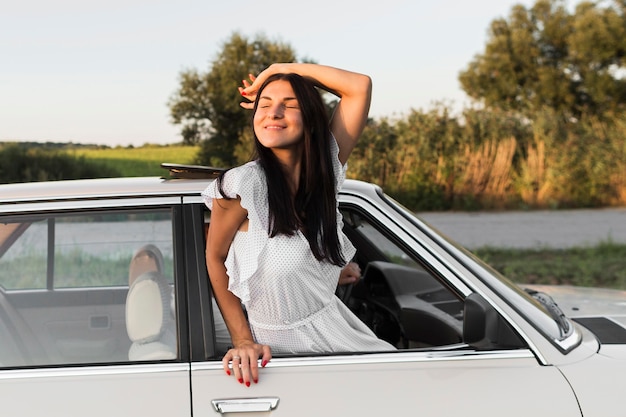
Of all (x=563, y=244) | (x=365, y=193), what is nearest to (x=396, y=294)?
(x=365, y=193)

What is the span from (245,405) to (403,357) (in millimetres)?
499

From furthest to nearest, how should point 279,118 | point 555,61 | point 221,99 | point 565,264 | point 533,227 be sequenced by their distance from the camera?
1. point 555,61
2. point 221,99
3. point 533,227
4. point 565,264
5. point 279,118

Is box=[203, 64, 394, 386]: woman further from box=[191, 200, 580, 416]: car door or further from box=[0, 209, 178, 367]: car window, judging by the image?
box=[0, 209, 178, 367]: car window

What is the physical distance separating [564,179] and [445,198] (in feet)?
8.52

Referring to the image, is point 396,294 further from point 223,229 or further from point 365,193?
point 223,229

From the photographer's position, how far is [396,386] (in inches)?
86.1

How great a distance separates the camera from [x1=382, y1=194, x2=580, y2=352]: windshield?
239 centimetres

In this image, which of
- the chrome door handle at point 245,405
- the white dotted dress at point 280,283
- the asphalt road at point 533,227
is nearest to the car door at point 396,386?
the chrome door handle at point 245,405

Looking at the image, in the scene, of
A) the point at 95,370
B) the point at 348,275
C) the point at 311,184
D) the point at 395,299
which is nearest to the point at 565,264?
the point at 395,299

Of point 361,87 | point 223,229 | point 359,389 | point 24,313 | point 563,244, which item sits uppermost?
point 361,87

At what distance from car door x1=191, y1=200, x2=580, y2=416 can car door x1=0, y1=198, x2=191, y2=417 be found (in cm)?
14

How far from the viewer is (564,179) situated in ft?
52.6

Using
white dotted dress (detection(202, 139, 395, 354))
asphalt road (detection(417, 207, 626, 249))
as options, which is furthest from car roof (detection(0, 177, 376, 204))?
asphalt road (detection(417, 207, 626, 249))

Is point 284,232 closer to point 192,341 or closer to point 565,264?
point 192,341
